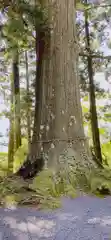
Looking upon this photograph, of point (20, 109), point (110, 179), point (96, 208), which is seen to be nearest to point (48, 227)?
point (96, 208)

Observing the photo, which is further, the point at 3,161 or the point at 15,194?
the point at 3,161

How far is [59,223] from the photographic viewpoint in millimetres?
1867

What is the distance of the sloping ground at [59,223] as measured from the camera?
170cm

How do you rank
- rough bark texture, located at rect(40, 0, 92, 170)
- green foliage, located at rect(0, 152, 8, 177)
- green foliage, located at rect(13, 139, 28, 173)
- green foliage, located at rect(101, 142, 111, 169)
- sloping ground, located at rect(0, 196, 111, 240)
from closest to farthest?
sloping ground, located at rect(0, 196, 111, 240)
rough bark texture, located at rect(40, 0, 92, 170)
green foliage, located at rect(13, 139, 28, 173)
green foliage, located at rect(101, 142, 111, 169)
green foliage, located at rect(0, 152, 8, 177)

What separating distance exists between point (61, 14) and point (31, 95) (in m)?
1.94

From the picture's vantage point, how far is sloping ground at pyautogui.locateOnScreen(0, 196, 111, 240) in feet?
5.59

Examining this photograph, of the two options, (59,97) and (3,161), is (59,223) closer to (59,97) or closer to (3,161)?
(59,97)

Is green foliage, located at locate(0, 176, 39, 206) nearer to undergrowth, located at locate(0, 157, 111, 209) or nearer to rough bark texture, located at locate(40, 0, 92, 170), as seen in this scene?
undergrowth, located at locate(0, 157, 111, 209)

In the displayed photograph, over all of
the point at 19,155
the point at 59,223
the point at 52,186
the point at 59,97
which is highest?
the point at 59,97

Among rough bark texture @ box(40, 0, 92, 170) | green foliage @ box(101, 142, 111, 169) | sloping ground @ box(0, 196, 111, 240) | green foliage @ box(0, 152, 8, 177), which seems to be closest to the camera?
sloping ground @ box(0, 196, 111, 240)

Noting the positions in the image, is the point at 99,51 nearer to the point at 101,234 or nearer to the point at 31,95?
the point at 31,95

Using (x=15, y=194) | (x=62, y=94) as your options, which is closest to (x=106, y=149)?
(x=62, y=94)

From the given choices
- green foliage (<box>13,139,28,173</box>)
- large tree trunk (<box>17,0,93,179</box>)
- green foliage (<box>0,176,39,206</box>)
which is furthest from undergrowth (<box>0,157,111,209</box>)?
green foliage (<box>13,139,28,173</box>)

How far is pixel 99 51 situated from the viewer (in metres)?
5.21
